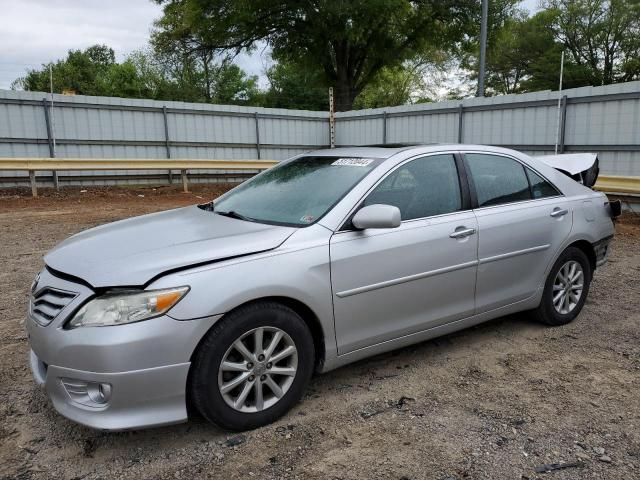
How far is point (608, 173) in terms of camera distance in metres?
11.0

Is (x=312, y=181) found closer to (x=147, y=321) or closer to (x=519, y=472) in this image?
(x=147, y=321)

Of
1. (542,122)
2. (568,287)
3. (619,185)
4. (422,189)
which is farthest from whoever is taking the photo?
(542,122)

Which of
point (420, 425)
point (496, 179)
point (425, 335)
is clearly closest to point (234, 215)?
point (425, 335)

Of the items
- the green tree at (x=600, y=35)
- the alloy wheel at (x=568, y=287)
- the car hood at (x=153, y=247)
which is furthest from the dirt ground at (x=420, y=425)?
the green tree at (x=600, y=35)

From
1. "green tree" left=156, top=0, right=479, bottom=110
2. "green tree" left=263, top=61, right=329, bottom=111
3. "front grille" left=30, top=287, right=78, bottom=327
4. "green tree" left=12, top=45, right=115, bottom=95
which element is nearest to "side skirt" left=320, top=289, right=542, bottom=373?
"front grille" left=30, top=287, right=78, bottom=327

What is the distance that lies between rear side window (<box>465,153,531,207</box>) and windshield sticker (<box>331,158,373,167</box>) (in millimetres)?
834

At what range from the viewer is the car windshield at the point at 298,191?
A: 3.29m

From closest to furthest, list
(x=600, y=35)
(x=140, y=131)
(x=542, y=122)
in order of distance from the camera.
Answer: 1. (x=542, y=122)
2. (x=140, y=131)
3. (x=600, y=35)

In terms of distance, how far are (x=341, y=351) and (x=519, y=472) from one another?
1116 millimetres

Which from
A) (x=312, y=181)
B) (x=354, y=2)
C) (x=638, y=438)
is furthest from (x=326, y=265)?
(x=354, y=2)

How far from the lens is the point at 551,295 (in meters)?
4.28

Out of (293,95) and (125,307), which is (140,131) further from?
(293,95)

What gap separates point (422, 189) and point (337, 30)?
19801mm

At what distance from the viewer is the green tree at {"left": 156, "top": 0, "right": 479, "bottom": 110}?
68.9 ft
